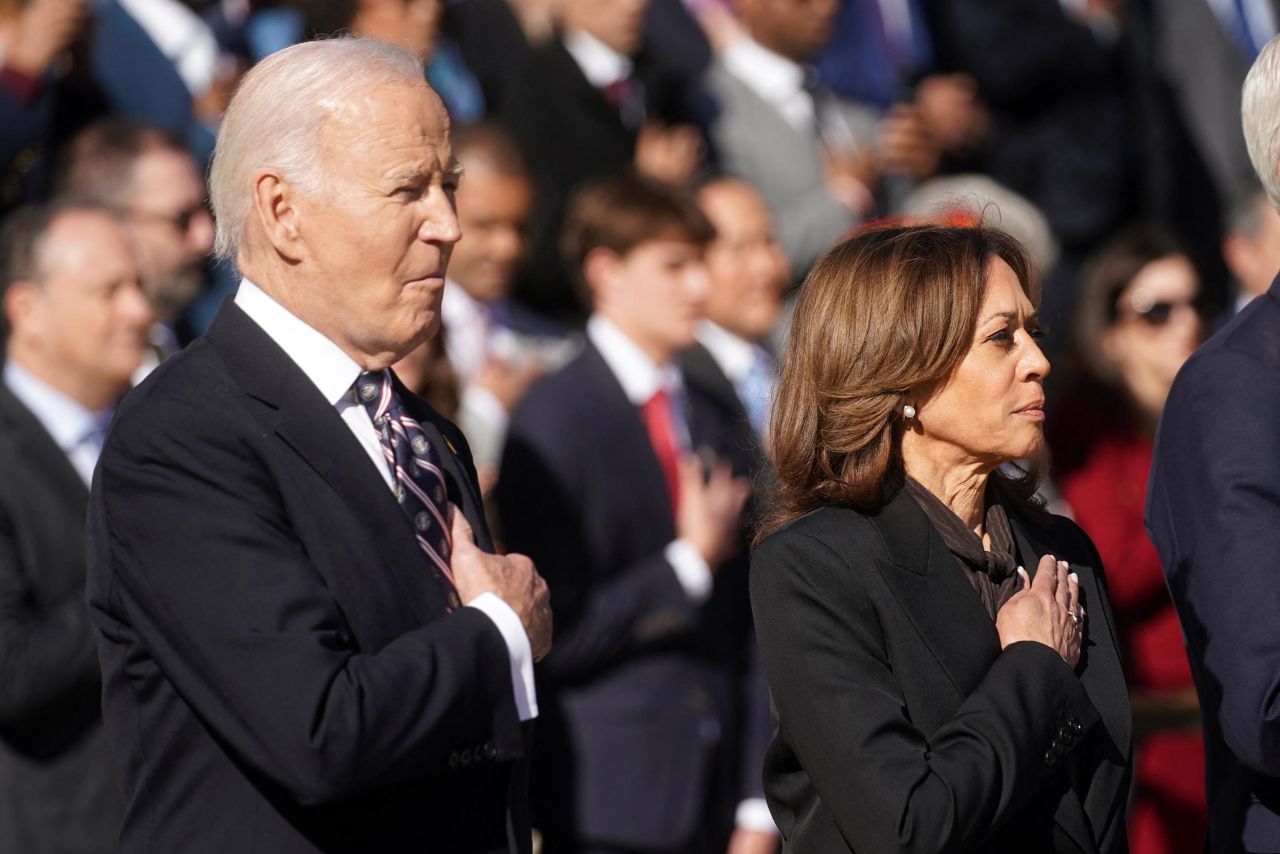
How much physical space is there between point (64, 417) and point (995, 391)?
2.78 m

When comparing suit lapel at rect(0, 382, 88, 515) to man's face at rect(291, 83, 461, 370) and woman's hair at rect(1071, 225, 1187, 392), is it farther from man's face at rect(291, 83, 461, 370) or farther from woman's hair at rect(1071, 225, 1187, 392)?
woman's hair at rect(1071, 225, 1187, 392)

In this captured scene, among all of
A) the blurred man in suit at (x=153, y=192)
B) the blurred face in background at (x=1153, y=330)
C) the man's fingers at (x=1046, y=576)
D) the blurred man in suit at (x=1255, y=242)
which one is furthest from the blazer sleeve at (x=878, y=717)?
the blurred man in suit at (x=1255, y=242)

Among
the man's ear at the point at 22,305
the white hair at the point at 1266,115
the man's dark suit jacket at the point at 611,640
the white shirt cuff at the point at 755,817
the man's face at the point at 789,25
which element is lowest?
the white shirt cuff at the point at 755,817

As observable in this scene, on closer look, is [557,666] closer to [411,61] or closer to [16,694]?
[16,694]

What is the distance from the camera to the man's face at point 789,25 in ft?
28.2

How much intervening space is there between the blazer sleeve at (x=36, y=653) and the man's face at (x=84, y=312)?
0.74m

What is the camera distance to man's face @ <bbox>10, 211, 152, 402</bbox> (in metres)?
5.07

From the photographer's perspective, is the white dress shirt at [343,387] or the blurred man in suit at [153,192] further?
the blurred man in suit at [153,192]

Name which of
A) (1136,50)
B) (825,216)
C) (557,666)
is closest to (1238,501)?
(557,666)

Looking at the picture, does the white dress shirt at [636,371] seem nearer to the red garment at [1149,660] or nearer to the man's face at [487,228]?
the man's face at [487,228]

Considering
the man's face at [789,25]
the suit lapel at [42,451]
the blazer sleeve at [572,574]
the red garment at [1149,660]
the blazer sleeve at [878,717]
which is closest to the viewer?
the blazer sleeve at [878,717]

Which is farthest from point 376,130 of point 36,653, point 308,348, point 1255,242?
point 1255,242

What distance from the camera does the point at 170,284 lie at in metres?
5.99

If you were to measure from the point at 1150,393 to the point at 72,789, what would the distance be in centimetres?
373
